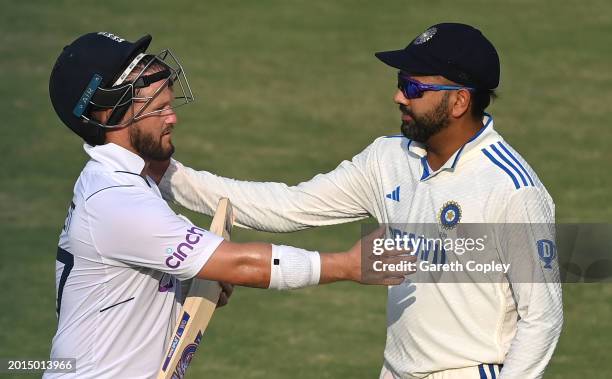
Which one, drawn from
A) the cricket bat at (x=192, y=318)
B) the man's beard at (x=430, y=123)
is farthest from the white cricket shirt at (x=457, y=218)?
the cricket bat at (x=192, y=318)

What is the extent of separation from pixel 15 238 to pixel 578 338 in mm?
5411

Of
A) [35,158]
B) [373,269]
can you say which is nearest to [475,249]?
[373,269]

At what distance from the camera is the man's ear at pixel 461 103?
613cm

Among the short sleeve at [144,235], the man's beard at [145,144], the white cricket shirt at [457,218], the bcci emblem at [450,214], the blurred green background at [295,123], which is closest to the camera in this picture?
the short sleeve at [144,235]

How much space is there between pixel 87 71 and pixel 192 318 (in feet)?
3.94

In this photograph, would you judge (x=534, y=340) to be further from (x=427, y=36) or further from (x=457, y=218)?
(x=427, y=36)

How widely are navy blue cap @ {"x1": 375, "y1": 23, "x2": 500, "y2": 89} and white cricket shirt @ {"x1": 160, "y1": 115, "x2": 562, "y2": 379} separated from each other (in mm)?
239

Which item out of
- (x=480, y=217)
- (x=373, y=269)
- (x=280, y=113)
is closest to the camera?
(x=373, y=269)

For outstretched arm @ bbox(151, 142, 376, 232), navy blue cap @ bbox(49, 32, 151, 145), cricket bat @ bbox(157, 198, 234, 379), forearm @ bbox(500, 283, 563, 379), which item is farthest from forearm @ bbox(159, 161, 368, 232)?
forearm @ bbox(500, 283, 563, 379)

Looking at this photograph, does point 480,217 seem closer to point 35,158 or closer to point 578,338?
point 578,338

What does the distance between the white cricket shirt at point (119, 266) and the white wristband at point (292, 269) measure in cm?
27

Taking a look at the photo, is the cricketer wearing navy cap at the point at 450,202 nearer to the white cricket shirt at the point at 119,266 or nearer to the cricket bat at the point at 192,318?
the cricket bat at the point at 192,318

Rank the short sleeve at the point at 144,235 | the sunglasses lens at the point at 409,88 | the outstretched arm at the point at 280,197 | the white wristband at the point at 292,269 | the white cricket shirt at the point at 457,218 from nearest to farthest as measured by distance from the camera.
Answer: the short sleeve at the point at 144,235 < the white wristband at the point at 292,269 < the white cricket shirt at the point at 457,218 < the sunglasses lens at the point at 409,88 < the outstretched arm at the point at 280,197

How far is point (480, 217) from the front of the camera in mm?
5809
